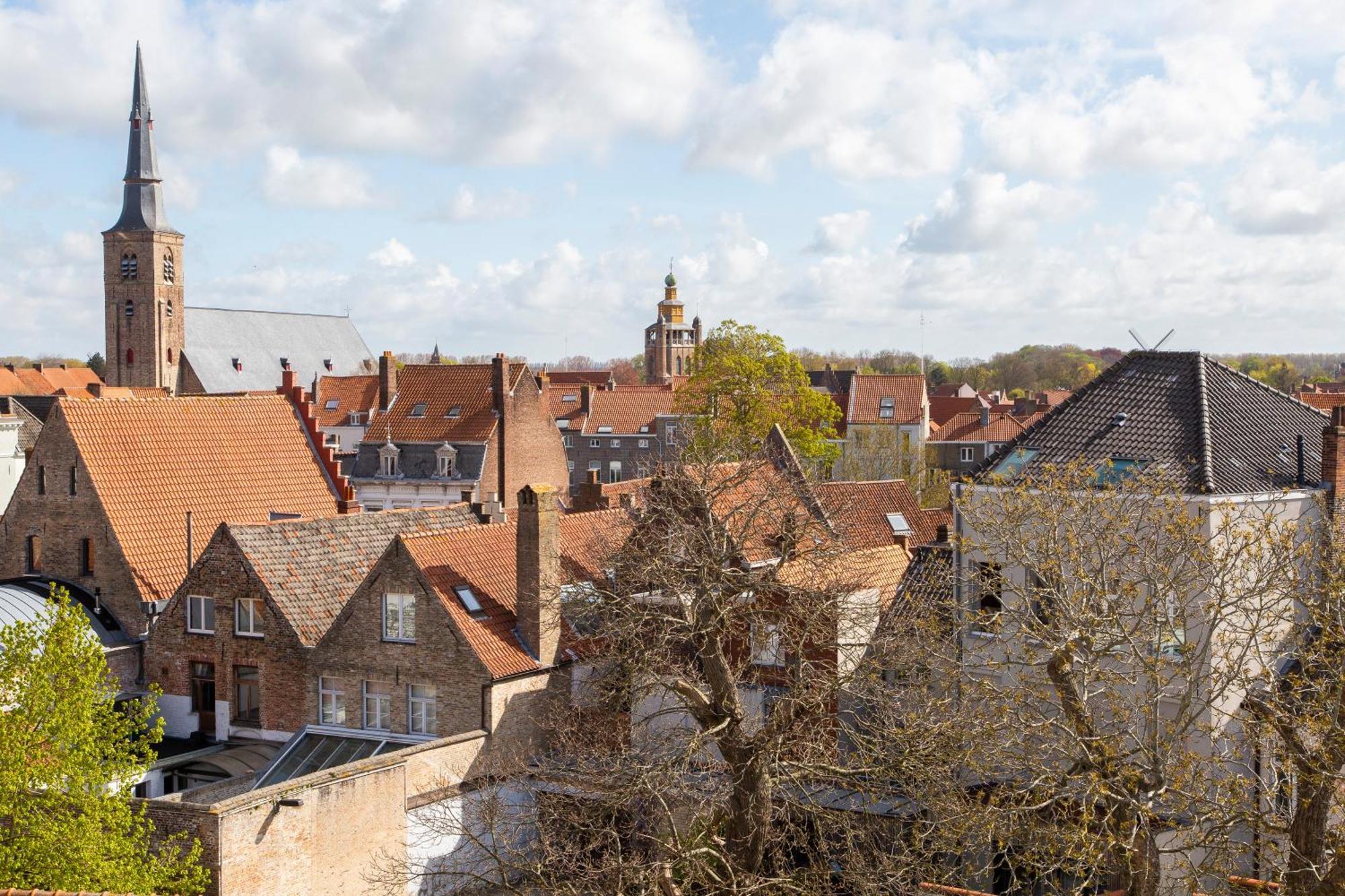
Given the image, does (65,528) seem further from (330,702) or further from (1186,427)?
(1186,427)

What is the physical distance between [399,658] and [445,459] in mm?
31431

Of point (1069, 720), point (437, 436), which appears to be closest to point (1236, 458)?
point (1069, 720)

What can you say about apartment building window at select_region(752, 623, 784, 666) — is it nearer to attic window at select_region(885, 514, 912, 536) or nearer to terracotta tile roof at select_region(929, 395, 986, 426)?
attic window at select_region(885, 514, 912, 536)

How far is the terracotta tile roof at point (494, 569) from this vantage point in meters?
28.1

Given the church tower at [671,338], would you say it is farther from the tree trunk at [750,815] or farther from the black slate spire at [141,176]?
the tree trunk at [750,815]

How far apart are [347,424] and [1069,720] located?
206ft

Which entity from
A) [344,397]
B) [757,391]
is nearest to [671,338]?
[344,397]

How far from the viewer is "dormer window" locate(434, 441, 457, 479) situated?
195 ft

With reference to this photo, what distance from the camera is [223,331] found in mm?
100438

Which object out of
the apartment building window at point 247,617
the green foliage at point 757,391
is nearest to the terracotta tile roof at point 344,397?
the green foliage at point 757,391

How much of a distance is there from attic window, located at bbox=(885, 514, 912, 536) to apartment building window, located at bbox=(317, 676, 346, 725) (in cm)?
1593

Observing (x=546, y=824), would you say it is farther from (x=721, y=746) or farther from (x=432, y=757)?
(x=721, y=746)

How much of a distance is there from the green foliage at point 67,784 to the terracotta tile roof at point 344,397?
54.9m

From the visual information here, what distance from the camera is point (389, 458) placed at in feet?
201
